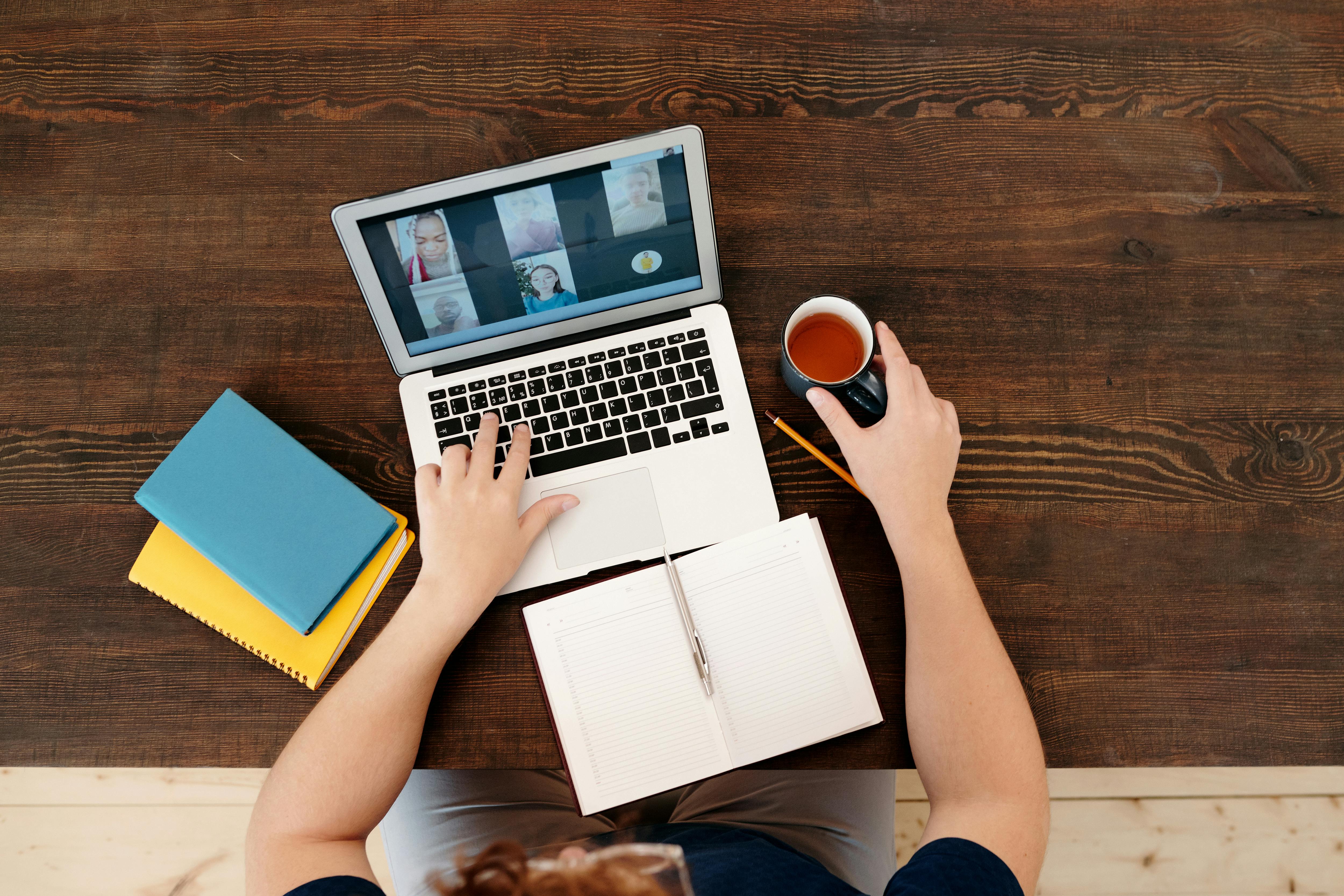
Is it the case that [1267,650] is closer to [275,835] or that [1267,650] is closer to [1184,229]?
[1184,229]

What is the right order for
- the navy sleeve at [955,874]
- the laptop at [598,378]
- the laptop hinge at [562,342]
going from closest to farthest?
the navy sleeve at [955,874]
the laptop at [598,378]
the laptop hinge at [562,342]

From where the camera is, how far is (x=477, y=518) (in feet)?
2.71

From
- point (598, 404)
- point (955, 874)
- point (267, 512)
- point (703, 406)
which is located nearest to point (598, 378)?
point (598, 404)

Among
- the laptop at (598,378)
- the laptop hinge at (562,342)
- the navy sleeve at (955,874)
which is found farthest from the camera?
the laptop hinge at (562,342)

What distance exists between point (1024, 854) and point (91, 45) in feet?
5.13

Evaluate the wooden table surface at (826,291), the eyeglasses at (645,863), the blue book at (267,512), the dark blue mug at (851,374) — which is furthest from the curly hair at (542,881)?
the dark blue mug at (851,374)

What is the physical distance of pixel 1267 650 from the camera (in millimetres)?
869

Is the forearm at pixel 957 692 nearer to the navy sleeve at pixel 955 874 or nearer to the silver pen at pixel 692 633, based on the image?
the navy sleeve at pixel 955 874

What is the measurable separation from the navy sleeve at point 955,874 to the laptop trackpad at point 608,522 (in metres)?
0.43

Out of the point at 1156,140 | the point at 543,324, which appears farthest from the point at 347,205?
the point at 1156,140

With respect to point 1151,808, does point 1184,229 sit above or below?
above

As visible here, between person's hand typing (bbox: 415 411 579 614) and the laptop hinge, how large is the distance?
0.09m

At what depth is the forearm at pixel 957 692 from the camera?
781 millimetres

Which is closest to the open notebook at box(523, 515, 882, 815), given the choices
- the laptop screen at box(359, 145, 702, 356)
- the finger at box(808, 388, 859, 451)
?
the finger at box(808, 388, 859, 451)
